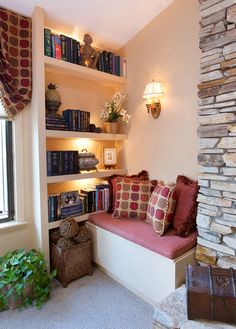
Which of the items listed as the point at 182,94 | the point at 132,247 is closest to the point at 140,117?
the point at 182,94

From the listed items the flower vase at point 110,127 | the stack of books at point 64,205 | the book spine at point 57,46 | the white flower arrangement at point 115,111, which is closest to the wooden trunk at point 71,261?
the stack of books at point 64,205

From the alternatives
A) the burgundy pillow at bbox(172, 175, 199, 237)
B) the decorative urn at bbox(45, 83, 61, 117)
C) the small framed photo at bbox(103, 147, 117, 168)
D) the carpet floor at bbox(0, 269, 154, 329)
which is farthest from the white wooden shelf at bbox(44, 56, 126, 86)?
the carpet floor at bbox(0, 269, 154, 329)

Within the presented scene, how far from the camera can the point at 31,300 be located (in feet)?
6.21

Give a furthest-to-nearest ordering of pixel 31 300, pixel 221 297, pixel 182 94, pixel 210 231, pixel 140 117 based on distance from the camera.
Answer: pixel 140 117 < pixel 182 94 < pixel 31 300 < pixel 210 231 < pixel 221 297

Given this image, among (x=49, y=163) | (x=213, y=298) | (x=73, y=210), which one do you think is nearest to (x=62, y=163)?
(x=49, y=163)

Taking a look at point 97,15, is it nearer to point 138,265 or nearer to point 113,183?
point 113,183

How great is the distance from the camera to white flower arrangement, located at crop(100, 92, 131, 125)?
2.71 metres

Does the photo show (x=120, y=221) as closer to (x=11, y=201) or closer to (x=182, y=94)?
(x=11, y=201)

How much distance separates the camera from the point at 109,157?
2879 millimetres

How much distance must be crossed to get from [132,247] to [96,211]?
2.54 feet

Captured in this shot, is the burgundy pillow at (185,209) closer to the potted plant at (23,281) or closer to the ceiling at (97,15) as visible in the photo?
the potted plant at (23,281)

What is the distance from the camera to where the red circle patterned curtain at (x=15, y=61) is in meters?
2.02

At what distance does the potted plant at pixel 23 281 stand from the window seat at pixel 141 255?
1.95 ft

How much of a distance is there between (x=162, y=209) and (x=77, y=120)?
1286 millimetres
